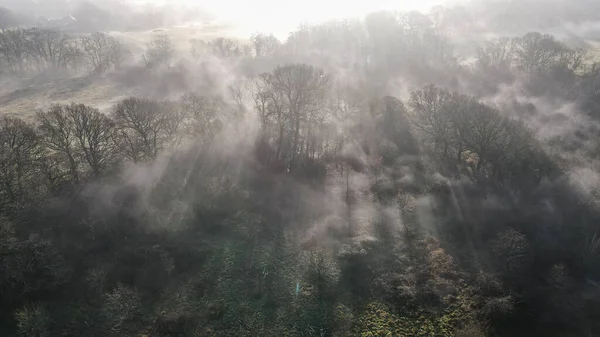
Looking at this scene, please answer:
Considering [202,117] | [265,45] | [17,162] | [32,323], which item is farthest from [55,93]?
[32,323]

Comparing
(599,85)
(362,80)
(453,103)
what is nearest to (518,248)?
(453,103)

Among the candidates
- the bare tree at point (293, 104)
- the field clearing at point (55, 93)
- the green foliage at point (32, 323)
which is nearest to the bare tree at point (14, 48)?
the field clearing at point (55, 93)

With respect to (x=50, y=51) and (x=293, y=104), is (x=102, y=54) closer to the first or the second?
(x=50, y=51)

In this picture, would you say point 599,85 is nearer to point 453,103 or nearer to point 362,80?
point 453,103

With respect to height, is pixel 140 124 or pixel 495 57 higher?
pixel 495 57

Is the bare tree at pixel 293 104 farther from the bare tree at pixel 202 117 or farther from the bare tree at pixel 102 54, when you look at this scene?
the bare tree at pixel 102 54
